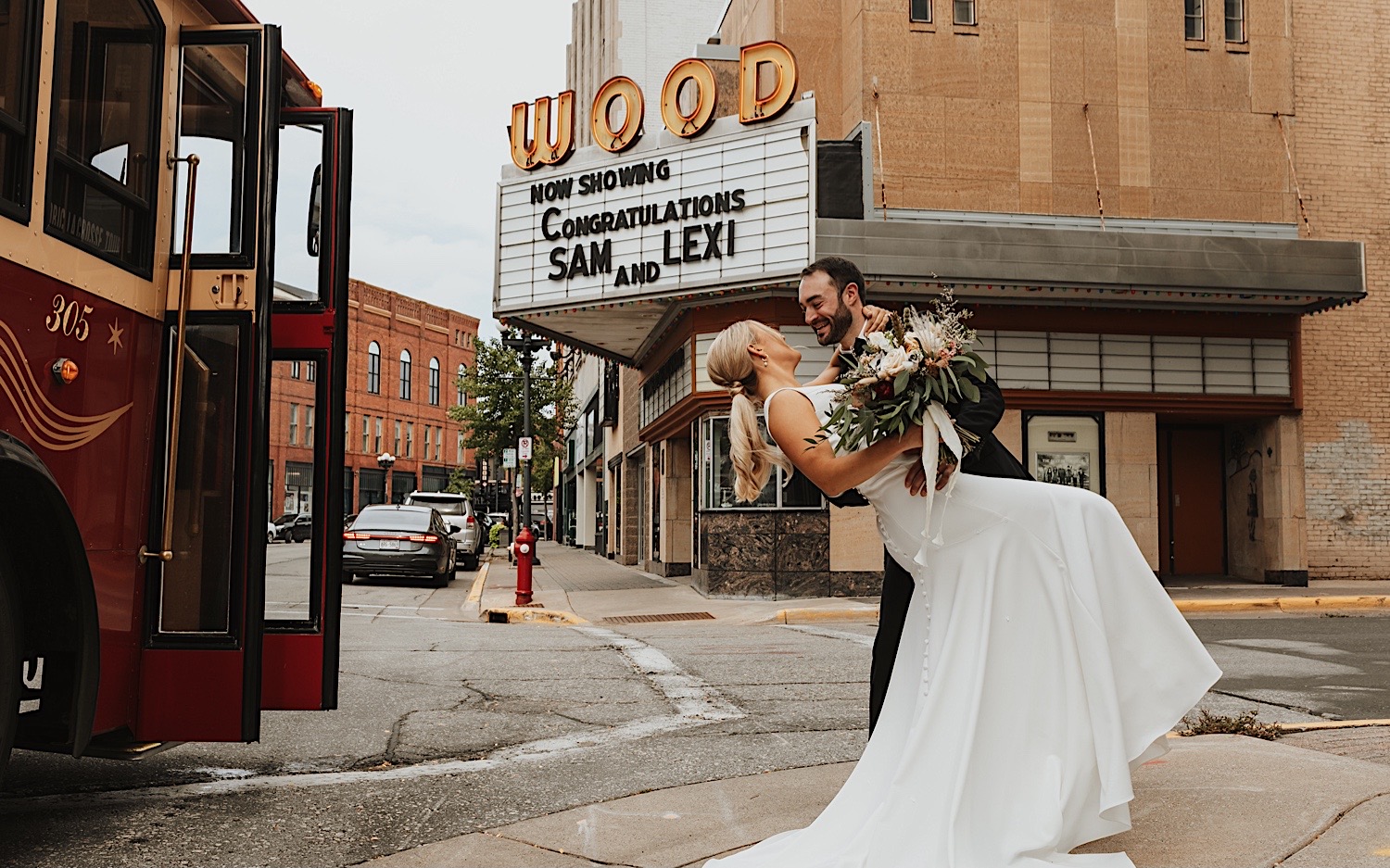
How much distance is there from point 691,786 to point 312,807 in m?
1.62

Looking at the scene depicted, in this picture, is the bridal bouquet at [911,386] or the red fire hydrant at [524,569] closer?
the bridal bouquet at [911,386]

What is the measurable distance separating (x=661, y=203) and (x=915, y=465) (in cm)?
1438

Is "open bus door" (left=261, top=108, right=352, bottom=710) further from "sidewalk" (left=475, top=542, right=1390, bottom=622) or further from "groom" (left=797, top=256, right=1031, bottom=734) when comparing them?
"sidewalk" (left=475, top=542, right=1390, bottom=622)

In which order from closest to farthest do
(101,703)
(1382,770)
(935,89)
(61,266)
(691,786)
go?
(61,266)
(101,703)
(1382,770)
(691,786)
(935,89)

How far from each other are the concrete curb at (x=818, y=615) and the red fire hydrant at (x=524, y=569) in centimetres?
367

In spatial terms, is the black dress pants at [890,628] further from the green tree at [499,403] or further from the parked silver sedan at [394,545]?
the green tree at [499,403]

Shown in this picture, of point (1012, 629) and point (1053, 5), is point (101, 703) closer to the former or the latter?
point (1012, 629)

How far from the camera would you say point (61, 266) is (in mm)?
4094

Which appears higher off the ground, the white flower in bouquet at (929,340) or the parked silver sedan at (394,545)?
the white flower in bouquet at (929,340)

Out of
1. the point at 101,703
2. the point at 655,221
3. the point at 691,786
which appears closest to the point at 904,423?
the point at 691,786

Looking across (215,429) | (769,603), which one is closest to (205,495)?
(215,429)

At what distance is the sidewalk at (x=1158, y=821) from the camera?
373 centimetres

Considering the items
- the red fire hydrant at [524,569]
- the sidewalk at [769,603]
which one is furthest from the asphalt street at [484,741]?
the red fire hydrant at [524,569]

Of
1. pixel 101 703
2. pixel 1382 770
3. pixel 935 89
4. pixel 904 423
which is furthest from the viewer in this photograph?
pixel 935 89
